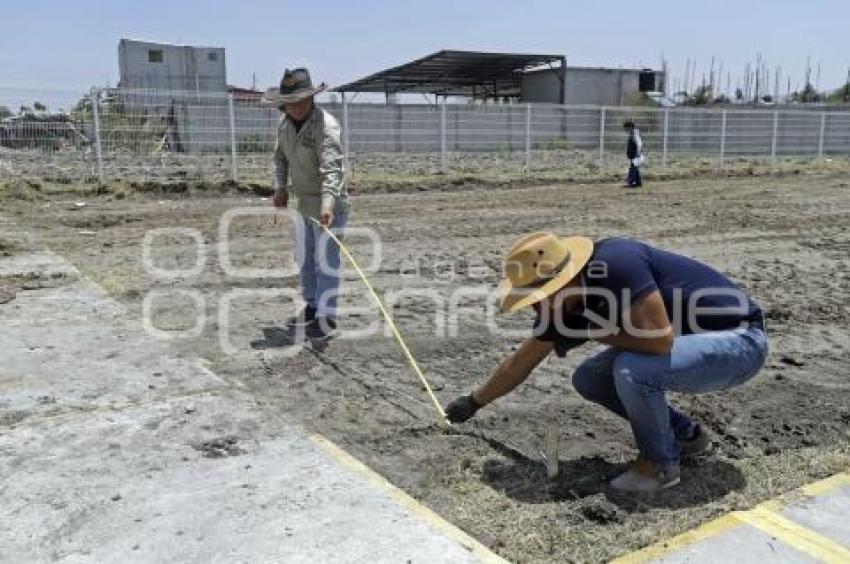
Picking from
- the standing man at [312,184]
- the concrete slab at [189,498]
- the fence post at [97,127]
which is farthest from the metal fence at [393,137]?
the concrete slab at [189,498]

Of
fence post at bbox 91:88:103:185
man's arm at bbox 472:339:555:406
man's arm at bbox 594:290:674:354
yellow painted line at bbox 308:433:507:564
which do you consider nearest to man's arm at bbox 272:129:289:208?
yellow painted line at bbox 308:433:507:564

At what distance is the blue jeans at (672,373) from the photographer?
3.37m

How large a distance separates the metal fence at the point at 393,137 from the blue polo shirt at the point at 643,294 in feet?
46.9

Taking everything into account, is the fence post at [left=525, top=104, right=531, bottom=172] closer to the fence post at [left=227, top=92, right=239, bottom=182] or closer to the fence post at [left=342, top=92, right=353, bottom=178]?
the fence post at [left=342, top=92, right=353, bottom=178]

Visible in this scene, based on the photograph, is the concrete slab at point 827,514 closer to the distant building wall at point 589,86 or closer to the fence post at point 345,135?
the fence post at point 345,135

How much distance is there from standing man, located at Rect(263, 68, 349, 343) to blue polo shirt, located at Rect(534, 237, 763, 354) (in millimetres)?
2691

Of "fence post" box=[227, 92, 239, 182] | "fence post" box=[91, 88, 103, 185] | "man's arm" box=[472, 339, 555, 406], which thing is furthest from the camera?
"fence post" box=[227, 92, 239, 182]

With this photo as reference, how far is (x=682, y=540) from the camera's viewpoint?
306 cm

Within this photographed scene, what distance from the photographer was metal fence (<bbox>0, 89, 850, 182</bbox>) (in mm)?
15750

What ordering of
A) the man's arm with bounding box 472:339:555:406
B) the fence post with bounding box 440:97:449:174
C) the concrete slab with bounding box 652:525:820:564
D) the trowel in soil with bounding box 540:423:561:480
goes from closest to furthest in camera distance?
the concrete slab with bounding box 652:525:820:564 → the man's arm with bounding box 472:339:555:406 → the trowel in soil with bounding box 540:423:561:480 → the fence post with bounding box 440:97:449:174

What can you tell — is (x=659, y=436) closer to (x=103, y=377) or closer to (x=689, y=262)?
(x=689, y=262)

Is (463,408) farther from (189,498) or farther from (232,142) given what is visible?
(232,142)

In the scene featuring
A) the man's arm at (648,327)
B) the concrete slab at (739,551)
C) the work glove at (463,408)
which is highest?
the man's arm at (648,327)

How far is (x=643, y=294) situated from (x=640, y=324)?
13 cm
